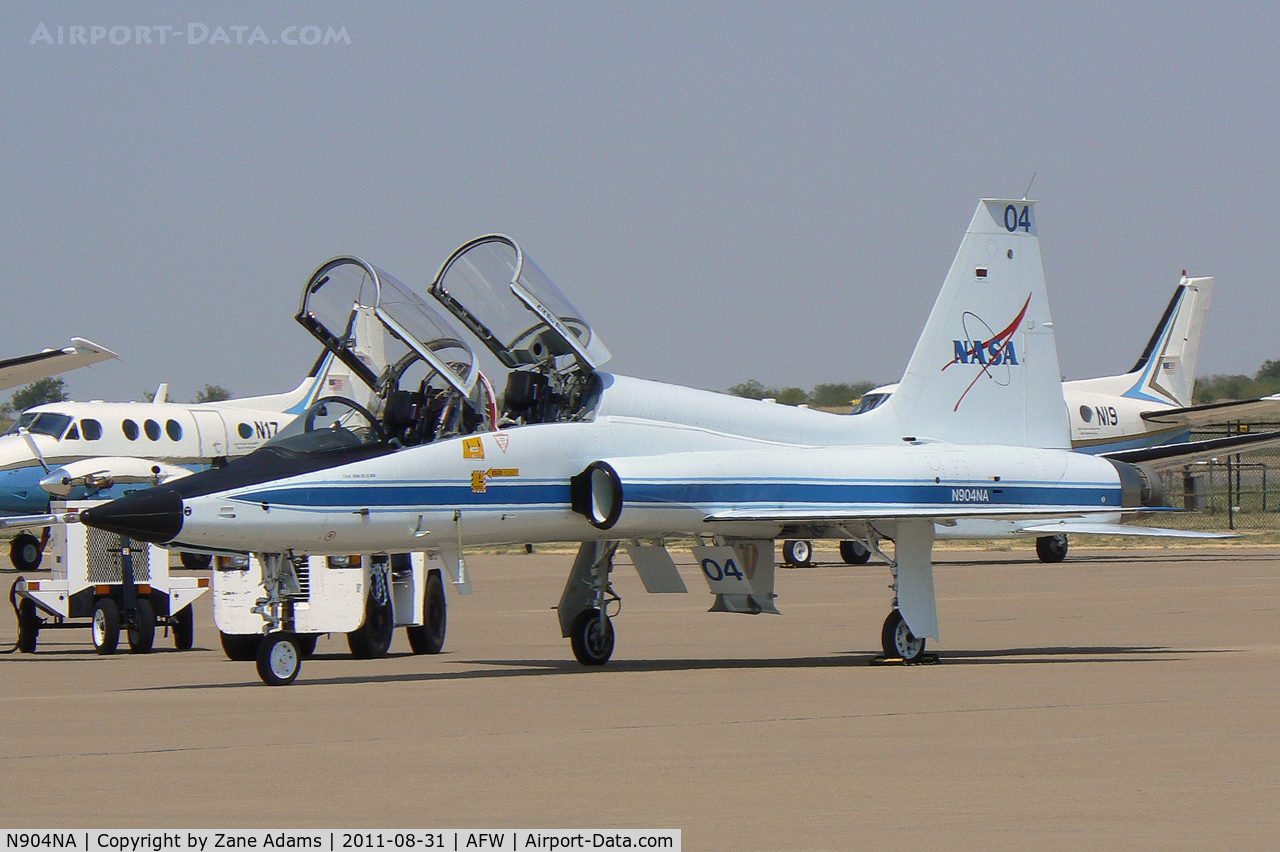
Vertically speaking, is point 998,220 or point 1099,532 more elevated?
point 998,220

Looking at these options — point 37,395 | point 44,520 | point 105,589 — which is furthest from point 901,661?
point 37,395

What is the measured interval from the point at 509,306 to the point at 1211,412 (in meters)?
27.1

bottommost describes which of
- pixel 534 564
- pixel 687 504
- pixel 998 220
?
pixel 534 564

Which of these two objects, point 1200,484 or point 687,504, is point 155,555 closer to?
point 687,504

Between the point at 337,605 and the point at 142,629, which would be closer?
the point at 337,605

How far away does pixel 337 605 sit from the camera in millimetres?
15023

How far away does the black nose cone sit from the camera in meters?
11.2

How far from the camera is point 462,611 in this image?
22750 mm

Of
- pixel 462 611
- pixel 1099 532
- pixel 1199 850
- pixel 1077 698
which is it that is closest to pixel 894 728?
pixel 1077 698

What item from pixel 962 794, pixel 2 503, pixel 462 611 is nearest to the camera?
pixel 962 794

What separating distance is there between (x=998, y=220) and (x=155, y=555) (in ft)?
31.3

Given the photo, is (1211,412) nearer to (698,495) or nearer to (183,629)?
(698,495)

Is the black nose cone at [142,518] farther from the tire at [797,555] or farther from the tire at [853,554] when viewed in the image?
the tire at [853,554]

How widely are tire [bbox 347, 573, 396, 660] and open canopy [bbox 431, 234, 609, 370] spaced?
3.25 meters
